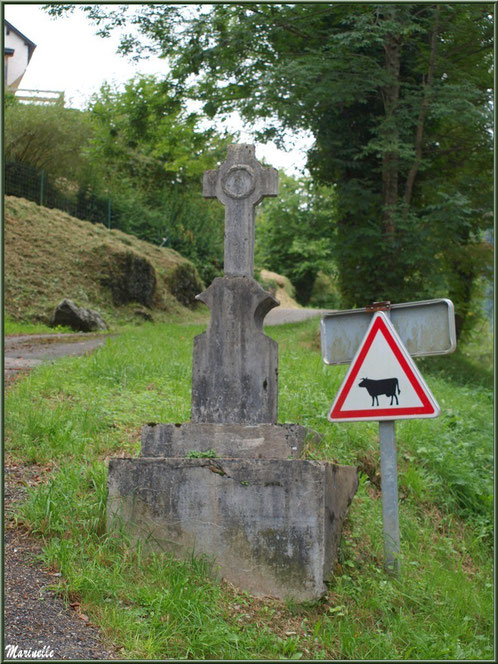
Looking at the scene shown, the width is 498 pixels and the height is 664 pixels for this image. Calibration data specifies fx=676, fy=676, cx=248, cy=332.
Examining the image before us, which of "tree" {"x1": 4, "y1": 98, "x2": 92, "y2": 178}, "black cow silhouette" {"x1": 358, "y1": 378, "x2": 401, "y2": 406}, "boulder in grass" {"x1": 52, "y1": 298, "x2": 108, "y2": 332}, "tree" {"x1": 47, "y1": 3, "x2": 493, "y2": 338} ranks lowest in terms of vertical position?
"black cow silhouette" {"x1": 358, "y1": 378, "x2": 401, "y2": 406}

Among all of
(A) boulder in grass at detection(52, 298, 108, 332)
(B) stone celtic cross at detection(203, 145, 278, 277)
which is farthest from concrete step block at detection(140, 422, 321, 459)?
(A) boulder in grass at detection(52, 298, 108, 332)

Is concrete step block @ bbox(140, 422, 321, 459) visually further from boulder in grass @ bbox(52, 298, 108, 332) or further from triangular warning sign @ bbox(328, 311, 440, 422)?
boulder in grass @ bbox(52, 298, 108, 332)

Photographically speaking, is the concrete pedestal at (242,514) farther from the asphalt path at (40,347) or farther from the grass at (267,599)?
the asphalt path at (40,347)

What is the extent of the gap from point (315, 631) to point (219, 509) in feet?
3.01

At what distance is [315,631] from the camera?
373 cm

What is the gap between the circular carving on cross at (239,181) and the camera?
5.08 m

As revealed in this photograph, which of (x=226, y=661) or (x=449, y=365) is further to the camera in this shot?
(x=449, y=365)

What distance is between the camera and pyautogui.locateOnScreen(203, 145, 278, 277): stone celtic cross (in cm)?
505

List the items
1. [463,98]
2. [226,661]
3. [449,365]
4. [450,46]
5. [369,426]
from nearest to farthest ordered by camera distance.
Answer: [226,661] → [369,426] → [463,98] → [450,46] → [449,365]

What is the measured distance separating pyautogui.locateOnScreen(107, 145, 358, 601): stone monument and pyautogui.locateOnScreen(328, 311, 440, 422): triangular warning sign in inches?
17.1

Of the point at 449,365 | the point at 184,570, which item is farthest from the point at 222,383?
the point at 449,365

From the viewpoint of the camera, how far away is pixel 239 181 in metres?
5.11

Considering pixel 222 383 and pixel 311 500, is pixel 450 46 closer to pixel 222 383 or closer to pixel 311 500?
pixel 222 383

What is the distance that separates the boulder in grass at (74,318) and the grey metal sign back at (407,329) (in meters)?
11.5
